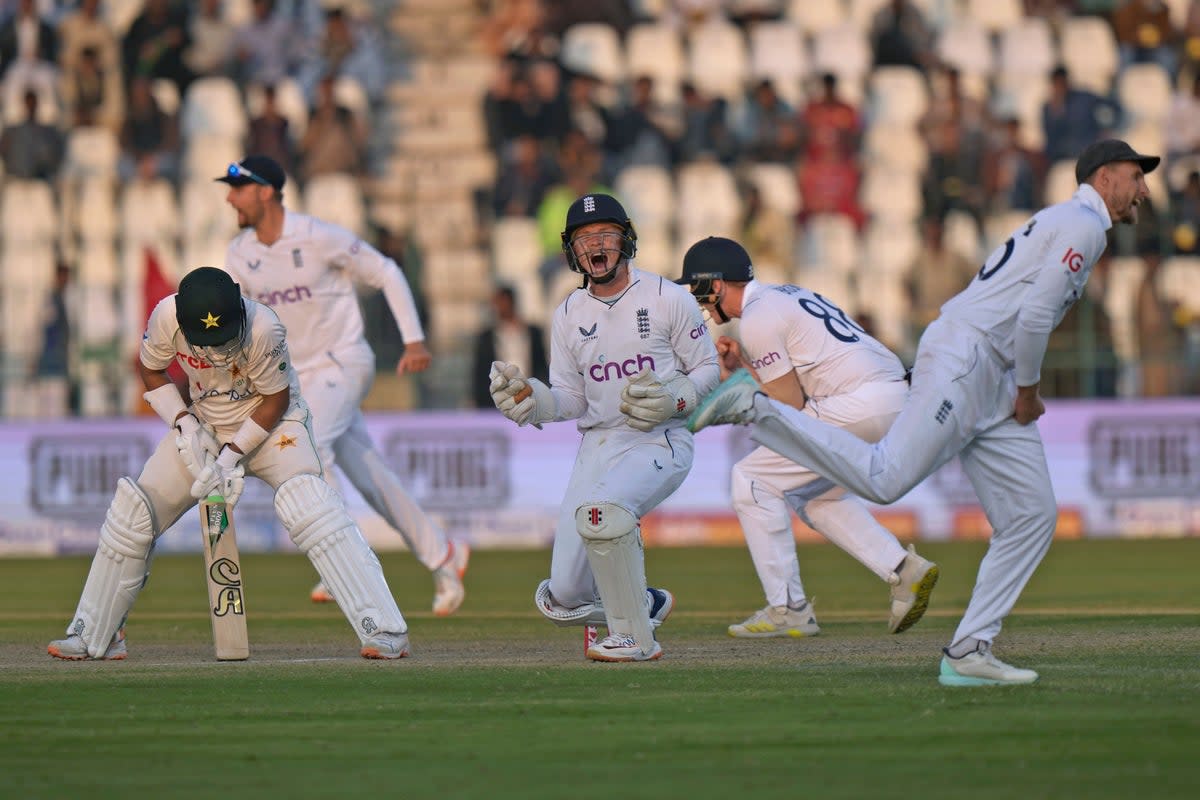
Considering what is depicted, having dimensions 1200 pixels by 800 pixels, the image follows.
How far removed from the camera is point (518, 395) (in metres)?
8.73

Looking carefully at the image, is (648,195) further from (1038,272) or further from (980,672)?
(980,672)

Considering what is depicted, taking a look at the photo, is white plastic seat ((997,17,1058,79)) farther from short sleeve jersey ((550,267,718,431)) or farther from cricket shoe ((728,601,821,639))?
short sleeve jersey ((550,267,718,431))

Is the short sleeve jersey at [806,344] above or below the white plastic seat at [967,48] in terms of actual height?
below

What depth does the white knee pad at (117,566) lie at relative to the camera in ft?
29.6

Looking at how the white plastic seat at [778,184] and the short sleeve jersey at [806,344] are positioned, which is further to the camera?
the white plastic seat at [778,184]

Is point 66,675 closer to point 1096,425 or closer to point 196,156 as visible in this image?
point 1096,425

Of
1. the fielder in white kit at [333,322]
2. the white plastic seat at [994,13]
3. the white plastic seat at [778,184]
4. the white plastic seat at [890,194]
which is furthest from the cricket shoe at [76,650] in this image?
the white plastic seat at [994,13]

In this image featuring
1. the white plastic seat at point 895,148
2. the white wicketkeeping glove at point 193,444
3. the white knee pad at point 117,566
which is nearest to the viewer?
the white wicketkeeping glove at point 193,444

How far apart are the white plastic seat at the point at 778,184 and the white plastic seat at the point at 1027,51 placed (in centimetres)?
372

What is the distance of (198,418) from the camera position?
9.24 meters

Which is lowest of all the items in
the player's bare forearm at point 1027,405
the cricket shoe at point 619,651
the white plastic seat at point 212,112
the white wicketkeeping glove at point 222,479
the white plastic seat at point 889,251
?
the cricket shoe at point 619,651

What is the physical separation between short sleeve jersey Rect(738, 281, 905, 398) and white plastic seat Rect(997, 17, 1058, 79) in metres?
14.7

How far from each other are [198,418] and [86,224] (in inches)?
509

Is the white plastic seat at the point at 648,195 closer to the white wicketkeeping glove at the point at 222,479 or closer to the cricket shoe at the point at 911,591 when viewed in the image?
the cricket shoe at the point at 911,591
